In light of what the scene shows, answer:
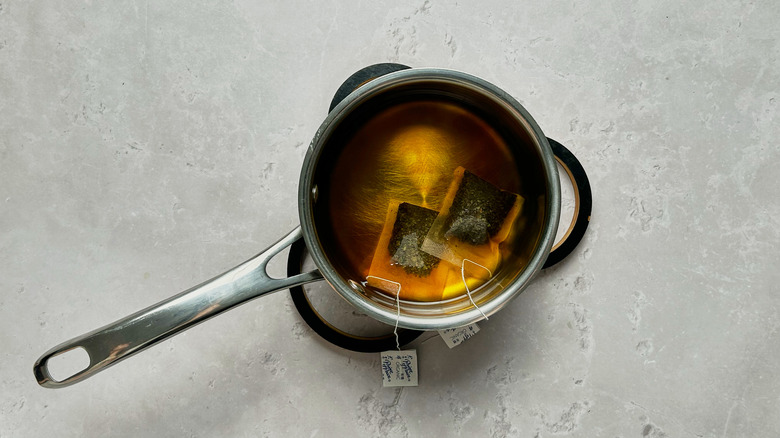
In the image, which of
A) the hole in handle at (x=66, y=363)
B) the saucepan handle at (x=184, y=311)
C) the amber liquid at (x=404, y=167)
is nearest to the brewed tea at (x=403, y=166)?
the amber liquid at (x=404, y=167)

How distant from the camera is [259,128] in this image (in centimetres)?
90

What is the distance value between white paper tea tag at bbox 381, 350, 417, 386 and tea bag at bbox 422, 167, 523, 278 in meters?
0.18

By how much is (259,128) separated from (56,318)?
0.47 meters

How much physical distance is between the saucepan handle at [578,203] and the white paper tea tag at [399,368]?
27 centimetres

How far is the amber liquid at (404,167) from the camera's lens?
767 mm

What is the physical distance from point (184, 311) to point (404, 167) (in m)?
0.34

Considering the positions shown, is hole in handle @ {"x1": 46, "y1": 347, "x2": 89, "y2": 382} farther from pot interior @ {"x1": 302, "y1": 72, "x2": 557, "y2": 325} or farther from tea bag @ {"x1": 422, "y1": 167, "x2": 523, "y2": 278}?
tea bag @ {"x1": 422, "y1": 167, "x2": 523, "y2": 278}

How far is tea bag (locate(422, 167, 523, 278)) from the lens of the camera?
76 centimetres

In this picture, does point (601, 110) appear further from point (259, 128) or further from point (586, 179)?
point (259, 128)

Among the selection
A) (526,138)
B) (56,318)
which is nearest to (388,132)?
(526,138)

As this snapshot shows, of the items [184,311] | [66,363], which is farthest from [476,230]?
[66,363]

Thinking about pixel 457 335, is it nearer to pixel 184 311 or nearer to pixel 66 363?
pixel 184 311

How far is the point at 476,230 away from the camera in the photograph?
755 millimetres

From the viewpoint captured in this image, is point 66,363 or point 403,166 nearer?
point 403,166
